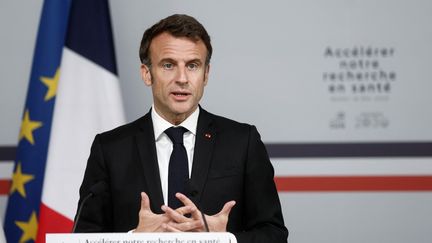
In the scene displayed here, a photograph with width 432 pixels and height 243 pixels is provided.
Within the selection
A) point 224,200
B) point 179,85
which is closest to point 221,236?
point 224,200

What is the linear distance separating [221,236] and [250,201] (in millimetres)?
426

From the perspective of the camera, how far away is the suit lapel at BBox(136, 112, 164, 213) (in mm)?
2072

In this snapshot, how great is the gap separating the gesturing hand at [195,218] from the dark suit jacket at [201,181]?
14 cm

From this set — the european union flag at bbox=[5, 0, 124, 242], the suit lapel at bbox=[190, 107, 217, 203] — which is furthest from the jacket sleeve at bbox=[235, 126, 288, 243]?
the european union flag at bbox=[5, 0, 124, 242]

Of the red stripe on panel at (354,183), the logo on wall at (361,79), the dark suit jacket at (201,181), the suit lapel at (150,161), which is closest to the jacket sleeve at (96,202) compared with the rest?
the dark suit jacket at (201,181)

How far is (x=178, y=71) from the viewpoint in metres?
2.09

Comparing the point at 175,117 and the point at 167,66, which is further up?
the point at 167,66

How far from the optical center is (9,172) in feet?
12.2

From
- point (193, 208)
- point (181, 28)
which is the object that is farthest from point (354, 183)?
point (193, 208)

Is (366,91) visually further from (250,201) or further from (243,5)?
(250,201)

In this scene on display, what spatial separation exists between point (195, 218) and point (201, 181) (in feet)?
0.75

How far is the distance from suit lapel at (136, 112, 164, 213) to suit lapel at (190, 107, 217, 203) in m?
0.11

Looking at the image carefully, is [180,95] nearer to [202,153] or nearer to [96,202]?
[202,153]

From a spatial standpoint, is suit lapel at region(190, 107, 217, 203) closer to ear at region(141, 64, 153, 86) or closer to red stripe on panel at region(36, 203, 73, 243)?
ear at region(141, 64, 153, 86)
